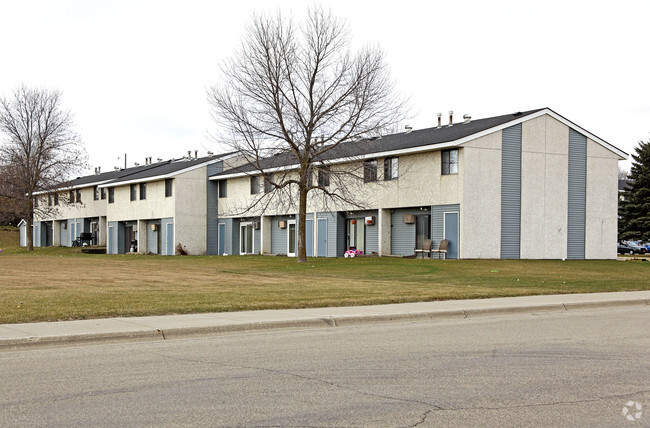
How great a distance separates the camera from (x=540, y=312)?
16188mm

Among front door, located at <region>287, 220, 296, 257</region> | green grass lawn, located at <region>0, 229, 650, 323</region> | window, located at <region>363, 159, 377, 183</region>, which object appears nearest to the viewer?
green grass lawn, located at <region>0, 229, 650, 323</region>

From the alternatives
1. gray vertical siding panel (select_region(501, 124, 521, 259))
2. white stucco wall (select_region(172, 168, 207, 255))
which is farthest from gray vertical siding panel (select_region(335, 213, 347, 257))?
white stucco wall (select_region(172, 168, 207, 255))

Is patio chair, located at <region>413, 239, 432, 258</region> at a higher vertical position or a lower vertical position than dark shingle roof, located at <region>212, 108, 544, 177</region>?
lower

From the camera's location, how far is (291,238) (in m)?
48.1

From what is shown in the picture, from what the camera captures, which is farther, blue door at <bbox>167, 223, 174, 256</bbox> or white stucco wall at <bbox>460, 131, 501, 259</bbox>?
blue door at <bbox>167, 223, 174, 256</bbox>

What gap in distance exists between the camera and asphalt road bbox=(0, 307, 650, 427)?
648 cm

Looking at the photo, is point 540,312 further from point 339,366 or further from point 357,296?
point 339,366

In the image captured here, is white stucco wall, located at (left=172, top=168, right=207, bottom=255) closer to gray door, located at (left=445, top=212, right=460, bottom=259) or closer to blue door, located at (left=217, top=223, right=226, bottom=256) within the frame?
blue door, located at (left=217, top=223, right=226, bottom=256)

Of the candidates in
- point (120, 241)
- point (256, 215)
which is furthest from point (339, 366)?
point (120, 241)

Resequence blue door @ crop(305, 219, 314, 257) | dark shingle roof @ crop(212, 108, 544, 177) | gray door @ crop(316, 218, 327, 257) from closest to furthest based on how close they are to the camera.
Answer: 1. dark shingle roof @ crop(212, 108, 544, 177)
2. gray door @ crop(316, 218, 327, 257)
3. blue door @ crop(305, 219, 314, 257)

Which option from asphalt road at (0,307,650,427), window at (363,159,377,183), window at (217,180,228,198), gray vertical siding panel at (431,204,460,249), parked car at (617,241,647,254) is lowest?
parked car at (617,241,647,254)

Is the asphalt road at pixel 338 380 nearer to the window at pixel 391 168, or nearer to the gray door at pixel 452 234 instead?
the gray door at pixel 452 234

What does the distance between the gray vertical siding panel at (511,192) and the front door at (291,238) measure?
15.4m

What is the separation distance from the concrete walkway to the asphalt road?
0.40m
